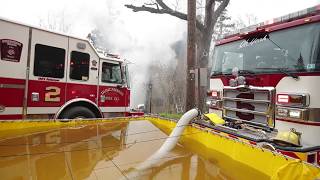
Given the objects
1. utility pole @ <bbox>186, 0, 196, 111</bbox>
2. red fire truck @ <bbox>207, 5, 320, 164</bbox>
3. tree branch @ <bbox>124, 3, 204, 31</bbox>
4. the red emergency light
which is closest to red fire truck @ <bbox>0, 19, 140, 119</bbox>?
utility pole @ <bbox>186, 0, 196, 111</bbox>

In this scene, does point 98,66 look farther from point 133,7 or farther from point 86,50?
point 133,7

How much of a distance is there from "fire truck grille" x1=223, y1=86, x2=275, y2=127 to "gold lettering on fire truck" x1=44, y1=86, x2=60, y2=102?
4.41m

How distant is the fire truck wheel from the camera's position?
7.57m

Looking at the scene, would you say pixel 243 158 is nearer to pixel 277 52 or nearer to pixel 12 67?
pixel 277 52

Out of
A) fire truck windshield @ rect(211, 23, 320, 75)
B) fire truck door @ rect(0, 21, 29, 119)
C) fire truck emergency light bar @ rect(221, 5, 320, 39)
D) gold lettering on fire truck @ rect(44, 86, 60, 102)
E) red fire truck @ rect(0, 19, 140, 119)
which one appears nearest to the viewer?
fire truck windshield @ rect(211, 23, 320, 75)

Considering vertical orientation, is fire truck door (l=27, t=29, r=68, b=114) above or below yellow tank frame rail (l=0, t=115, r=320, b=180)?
above

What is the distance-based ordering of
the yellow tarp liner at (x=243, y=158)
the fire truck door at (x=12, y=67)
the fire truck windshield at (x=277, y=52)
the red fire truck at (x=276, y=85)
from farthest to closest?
the fire truck door at (x=12, y=67)
the fire truck windshield at (x=277, y=52)
the red fire truck at (x=276, y=85)
the yellow tarp liner at (x=243, y=158)

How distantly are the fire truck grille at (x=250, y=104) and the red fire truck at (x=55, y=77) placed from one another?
4314 millimetres

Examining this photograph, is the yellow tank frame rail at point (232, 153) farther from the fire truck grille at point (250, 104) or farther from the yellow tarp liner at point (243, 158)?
the fire truck grille at point (250, 104)

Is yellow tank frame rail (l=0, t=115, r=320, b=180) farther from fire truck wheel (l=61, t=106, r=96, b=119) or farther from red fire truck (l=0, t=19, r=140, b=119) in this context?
fire truck wheel (l=61, t=106, r=96, b=119)

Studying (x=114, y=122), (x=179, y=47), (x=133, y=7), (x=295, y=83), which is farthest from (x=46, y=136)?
(x=179, y=47)

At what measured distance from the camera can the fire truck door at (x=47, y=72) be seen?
281 inches

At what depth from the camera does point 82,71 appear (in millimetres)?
8211

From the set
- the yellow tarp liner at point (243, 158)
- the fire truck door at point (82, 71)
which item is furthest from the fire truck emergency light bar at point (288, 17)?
the fire truck door at point (82, 71)
